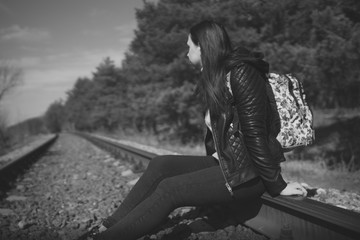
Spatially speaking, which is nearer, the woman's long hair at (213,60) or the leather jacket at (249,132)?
the leather jacket at (249,132)

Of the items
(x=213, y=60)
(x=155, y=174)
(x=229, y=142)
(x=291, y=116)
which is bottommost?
(x=155, y=174)

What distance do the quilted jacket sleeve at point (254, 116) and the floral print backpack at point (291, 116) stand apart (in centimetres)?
22

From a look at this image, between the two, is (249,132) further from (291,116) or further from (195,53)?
(195,53)

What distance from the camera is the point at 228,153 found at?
2086 mm

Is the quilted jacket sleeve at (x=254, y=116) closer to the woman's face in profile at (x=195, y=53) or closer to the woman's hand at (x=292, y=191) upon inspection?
the woman's hand at (x=292, y=191)

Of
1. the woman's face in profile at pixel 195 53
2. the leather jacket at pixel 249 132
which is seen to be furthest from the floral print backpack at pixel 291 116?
the woman's face in profile at pixel 195 53

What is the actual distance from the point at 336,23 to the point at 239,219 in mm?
6918

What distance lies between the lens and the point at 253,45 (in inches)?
470

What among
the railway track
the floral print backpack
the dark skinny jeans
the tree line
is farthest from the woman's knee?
the floral print backpack

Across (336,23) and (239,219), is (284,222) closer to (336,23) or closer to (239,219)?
(239,219)

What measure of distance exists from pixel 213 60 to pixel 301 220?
1.42 metres

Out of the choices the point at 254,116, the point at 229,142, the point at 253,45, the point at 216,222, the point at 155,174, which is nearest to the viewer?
the point at 254,116

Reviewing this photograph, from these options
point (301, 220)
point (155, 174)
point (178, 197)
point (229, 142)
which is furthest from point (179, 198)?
point (301, 220)

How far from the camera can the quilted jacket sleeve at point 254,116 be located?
1.99m
